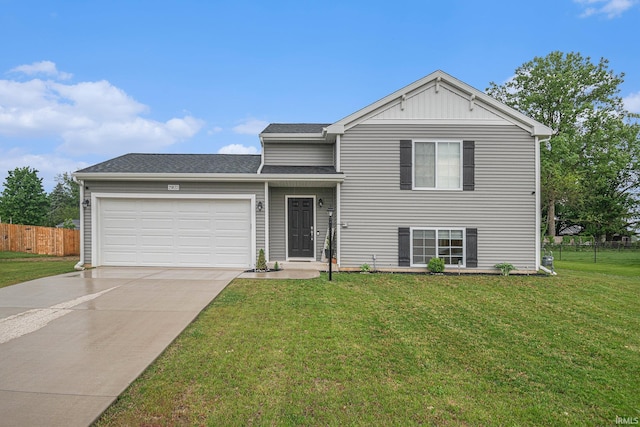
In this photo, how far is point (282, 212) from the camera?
35.6 feet

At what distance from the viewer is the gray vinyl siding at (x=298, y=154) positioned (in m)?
11.1

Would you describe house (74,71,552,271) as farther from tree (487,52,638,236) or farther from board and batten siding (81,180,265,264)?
tree (487,52,638,236)

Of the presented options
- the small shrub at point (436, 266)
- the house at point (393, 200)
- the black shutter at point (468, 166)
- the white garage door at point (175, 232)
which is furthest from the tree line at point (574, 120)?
the white garage door at point (175, 232)

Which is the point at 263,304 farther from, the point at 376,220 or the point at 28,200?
the point at 28,200

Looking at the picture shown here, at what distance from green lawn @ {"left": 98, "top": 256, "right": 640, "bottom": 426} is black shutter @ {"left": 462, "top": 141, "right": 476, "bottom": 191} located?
403 centimetres

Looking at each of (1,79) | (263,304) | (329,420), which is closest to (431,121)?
(263,304)

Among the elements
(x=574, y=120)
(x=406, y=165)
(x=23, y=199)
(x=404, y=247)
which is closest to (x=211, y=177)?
(x=406, y=165)

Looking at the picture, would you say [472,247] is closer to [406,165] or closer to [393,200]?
[393,200]

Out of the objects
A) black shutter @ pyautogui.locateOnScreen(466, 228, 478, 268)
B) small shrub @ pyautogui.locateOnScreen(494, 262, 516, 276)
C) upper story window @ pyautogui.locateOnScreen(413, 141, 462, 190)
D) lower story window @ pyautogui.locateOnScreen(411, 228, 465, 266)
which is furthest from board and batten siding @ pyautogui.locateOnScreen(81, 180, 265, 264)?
small shrub @ pyautogui.locateOnScreen(494, 262, 516, 276)

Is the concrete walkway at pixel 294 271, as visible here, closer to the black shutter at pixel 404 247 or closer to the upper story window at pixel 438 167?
the black shutter at pixel 404 247

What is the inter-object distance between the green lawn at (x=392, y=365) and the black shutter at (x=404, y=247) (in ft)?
10.2

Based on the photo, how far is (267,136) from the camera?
10805 mm

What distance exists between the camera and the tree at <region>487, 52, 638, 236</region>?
83.4ft

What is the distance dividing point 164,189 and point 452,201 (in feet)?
27.5
